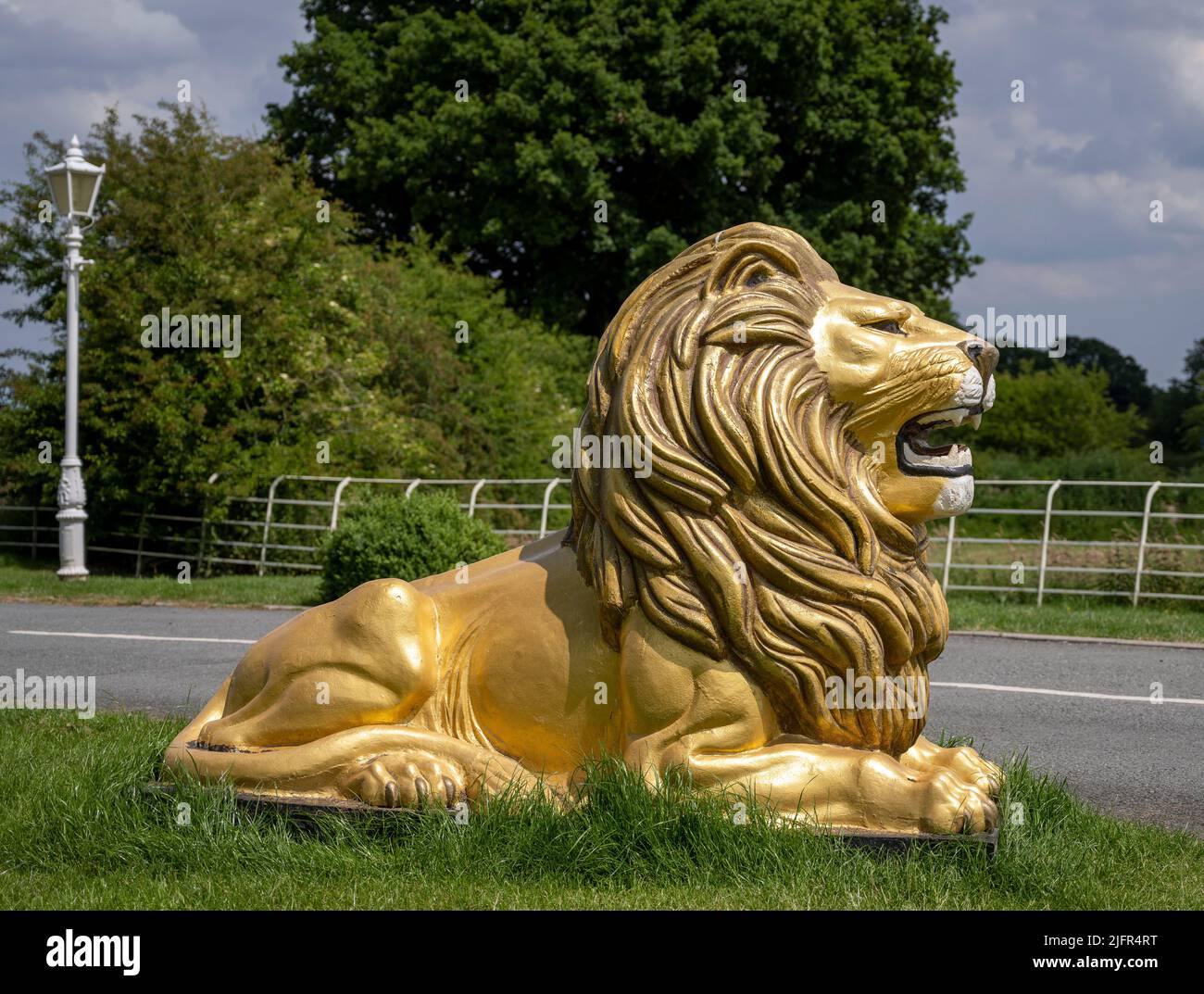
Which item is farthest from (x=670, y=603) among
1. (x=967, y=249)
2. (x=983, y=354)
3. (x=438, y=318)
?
(x=967, y=249)

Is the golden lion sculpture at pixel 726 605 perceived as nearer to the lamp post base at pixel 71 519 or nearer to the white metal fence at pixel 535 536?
the white metal fence at pixel 535 536

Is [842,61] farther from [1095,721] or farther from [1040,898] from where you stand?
[1040,898]

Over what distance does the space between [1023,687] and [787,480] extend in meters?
5.57

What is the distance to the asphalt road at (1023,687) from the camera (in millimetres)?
6016

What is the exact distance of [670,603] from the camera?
3633 millimetres

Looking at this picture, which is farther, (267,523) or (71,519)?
(267,523)

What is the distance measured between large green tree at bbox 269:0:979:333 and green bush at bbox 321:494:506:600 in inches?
472

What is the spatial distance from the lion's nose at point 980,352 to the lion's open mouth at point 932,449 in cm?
12

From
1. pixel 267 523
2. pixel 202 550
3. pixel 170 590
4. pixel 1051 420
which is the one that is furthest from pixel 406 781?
pixel 1051 420

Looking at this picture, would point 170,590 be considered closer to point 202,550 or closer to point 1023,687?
point 202,550

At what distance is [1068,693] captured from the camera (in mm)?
8258

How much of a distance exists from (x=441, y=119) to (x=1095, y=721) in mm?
19226

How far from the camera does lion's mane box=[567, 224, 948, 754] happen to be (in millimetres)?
3621

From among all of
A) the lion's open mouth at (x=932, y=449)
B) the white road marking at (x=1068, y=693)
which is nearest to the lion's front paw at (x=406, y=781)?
the lion's open mouth at (x=932, y=449)
